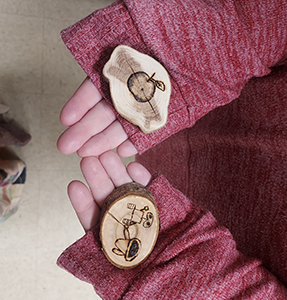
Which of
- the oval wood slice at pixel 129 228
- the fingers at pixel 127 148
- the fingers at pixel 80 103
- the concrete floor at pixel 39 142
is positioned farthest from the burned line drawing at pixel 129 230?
the concrete floor at pixel 39 142

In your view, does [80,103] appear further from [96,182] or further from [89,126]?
[96,182]

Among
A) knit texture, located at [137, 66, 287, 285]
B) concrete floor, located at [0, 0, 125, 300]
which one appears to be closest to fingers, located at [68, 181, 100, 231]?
knit texture, located at [137, 66, 287, 285]

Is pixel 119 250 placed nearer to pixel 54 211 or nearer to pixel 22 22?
pixel 54 211

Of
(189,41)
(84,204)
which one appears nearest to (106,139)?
(84,204)

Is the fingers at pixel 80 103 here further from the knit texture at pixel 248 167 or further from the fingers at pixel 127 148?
the knit texture at pixel 248 167

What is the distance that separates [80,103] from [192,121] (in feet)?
0.81

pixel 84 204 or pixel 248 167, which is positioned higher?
pixel 84 204

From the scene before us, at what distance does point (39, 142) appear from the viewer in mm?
1273

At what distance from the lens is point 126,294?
534 millimetres

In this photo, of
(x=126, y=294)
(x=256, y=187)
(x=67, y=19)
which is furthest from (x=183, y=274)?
(x=67, y=19)

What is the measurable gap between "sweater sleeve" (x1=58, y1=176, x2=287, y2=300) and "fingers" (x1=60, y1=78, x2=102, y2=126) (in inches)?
9.8

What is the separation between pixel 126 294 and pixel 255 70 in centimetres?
53

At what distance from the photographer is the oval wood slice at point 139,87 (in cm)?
57

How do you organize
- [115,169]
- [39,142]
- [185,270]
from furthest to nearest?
1. [39,142]
2. [115,169]
3. [185,270]
